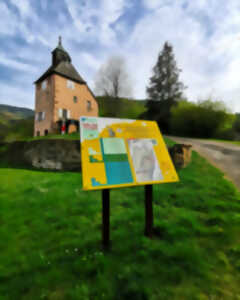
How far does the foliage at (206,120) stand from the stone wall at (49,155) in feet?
52.0

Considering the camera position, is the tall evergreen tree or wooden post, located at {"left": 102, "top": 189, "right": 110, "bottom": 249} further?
the tall evergreen tree

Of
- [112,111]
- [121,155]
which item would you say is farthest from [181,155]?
[112,111]

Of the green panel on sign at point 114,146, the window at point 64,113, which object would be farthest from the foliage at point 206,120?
the green panel on sign at point 114,146

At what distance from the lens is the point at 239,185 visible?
5.09m

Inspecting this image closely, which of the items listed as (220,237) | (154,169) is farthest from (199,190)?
(154,169)

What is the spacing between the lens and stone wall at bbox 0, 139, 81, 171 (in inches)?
315

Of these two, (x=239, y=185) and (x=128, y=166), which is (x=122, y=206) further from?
(x=239, y=185)

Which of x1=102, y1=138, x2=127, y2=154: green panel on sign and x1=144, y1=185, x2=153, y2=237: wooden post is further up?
x1=102, y1=138, x2=127, y2=154: green panel on sign

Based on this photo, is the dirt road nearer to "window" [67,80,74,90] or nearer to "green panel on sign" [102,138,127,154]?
"green panel on sign" [102,138,127,154]

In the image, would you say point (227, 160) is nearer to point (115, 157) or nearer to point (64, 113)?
point (115, 157)

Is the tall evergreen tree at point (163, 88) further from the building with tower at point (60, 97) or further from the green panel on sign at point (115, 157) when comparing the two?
the green panel on sign at point (115, 157)

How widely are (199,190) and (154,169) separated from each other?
2927 millimetres

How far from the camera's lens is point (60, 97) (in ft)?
53.4

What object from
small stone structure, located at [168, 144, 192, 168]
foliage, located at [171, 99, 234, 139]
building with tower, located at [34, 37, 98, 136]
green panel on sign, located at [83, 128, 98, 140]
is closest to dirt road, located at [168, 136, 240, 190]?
small stone structure, located at [168, 144, 192, 168]
